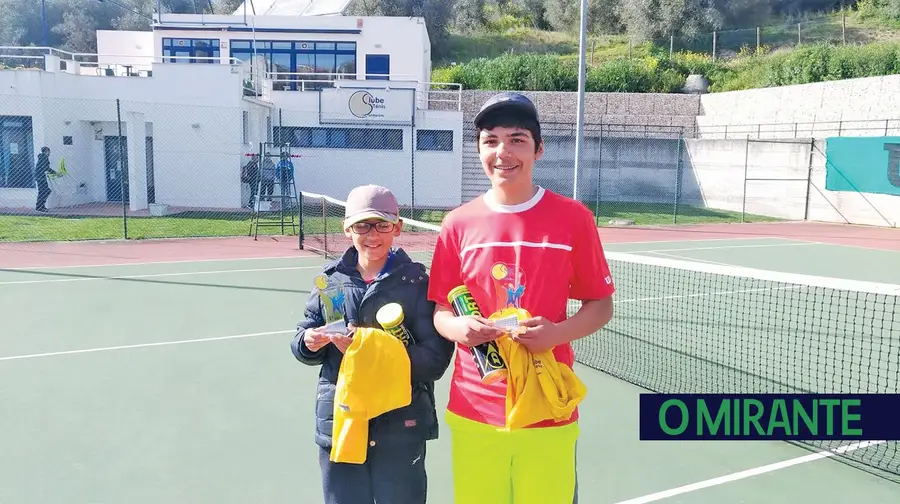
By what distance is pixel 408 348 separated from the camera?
2754 mm

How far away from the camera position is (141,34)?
110ft

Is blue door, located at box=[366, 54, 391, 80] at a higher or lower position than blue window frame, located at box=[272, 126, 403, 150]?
higher

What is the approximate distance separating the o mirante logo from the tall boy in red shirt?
23.1 meters

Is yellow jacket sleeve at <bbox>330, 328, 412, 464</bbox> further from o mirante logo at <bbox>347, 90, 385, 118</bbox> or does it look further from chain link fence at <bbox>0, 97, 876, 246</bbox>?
o mirante logo at <bbox>347, 90, 385, 118</bbox>

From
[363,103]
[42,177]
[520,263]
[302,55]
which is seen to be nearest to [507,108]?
[520,263]

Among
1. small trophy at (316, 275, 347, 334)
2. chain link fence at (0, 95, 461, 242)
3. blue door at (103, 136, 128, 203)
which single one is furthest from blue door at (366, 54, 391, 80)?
small trophy at (316, 275, 347, 334)

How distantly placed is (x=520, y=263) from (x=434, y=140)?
23862 mm

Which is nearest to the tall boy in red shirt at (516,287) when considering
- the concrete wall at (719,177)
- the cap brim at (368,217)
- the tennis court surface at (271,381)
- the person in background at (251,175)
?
the cap brim at (368,217)

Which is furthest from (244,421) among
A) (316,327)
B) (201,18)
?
(201,18)

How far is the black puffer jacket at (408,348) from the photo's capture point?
2.79 metres

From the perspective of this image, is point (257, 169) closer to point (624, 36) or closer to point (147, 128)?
point (147, 128)

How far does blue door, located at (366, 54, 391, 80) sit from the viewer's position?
31.4 metres

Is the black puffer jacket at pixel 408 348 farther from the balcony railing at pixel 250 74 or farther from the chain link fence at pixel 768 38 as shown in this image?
the chain link fence at pixel 768 38

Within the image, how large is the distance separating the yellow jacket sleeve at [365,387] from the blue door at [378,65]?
29.8 m
